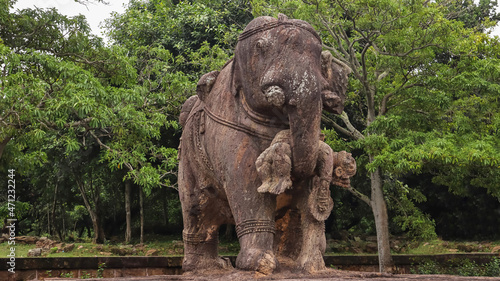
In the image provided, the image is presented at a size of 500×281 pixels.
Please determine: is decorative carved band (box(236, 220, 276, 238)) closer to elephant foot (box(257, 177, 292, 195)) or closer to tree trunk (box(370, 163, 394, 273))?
elephant foot (box(257, 177, 292, 195))

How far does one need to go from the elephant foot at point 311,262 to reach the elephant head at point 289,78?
550mm

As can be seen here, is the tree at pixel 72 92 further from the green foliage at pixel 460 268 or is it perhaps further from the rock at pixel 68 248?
the green foliage at pixel 460 268

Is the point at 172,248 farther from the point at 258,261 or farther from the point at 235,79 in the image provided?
the point at 258,261

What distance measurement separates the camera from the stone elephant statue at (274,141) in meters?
3.38

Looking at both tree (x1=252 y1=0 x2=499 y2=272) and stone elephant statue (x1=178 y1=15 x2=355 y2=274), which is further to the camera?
tree (x1=252 y1=0 x2=499 y2=272)

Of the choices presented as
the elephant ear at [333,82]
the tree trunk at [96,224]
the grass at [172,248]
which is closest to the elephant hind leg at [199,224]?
the elephant ear at [333,82]

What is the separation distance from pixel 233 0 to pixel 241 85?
1194 cm

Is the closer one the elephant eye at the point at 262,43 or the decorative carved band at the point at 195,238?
the elephant eye at the point at 262,43

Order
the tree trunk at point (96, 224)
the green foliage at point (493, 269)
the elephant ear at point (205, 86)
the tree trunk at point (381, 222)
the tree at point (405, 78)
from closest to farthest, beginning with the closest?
the elephant ear at point (205, 86), the tree at point (405, 78), the green foliage at point (493, 269), the tree trunk at point (381, 222), the tree trunk at point (96, 224)

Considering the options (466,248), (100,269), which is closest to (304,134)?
(100,269)

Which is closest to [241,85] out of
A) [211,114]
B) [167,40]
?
[211,114]

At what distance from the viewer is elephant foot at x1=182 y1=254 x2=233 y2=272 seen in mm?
4410

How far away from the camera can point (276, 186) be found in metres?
3.38

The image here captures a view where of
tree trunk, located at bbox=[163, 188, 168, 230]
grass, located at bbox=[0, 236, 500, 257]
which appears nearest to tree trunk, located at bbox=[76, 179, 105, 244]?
grass, located at bbox=[0, 236, 500, 257]
